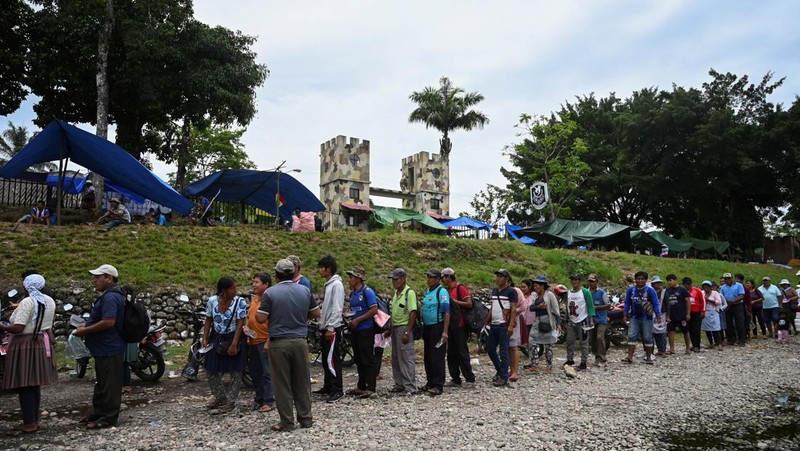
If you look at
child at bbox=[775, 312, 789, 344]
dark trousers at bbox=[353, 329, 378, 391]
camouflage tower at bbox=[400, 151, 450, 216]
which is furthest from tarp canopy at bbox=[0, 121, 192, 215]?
camouflage tower at bbox=[400, 151, 450, 216]

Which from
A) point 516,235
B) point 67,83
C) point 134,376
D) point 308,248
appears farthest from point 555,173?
point 134,376

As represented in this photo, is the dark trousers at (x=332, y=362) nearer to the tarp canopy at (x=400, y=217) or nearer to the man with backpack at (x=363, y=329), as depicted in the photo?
the man with backpack at (x=363, y=329)

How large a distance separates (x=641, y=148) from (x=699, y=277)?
16796 mm

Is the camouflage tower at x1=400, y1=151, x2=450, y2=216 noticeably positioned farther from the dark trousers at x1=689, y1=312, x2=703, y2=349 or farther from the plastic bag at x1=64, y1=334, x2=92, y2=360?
the plastic bag at x1=64, y1=334, x2=92, y2=360

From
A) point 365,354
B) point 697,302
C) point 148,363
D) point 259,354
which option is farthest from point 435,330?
point 697,302

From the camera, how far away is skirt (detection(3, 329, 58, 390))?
5.16 m

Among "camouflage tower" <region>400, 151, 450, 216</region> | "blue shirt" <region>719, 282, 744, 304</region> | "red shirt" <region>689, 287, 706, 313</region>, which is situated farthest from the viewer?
"camouflage tower" <region>400, 151, 450, 216</region>

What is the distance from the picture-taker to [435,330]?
7.29m

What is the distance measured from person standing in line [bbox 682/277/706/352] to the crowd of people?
1.97ft

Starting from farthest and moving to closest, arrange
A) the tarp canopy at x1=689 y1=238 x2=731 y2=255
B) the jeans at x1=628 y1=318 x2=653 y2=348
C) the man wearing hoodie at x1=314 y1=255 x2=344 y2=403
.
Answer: the tarp canopy at x1=689 y1=238 x2=731 y2=255 → the jeans at x1=628 y1=318 x2=653 y2=348 → the man wearing hoodie at x1=314 y1=255 x2=344 y2=403

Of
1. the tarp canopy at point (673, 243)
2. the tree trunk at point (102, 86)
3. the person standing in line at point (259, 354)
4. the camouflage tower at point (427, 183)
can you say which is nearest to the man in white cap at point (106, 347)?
the person standing in line at point (259, 354)

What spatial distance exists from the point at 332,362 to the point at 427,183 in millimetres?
34406

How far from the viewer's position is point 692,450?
5055 millimetres

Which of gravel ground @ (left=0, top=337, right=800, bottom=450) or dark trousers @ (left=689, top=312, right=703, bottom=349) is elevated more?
dark trousers @ (left=689, top=312, right=703, bottom=349)
